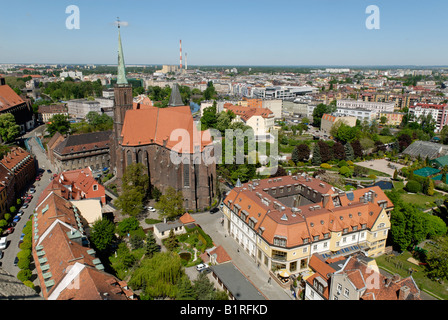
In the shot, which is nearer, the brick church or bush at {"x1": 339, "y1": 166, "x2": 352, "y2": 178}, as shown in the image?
the brick church

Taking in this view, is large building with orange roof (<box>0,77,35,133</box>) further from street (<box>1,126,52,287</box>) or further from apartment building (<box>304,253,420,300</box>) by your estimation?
apartment building (<box>304,253,420,300</box>)

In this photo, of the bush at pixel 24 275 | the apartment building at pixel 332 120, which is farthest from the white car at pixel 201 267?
the apartment building at pixel 332 120

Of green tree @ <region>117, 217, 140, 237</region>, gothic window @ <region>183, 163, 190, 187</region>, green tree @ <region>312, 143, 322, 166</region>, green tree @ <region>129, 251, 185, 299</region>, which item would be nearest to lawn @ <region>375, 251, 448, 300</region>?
green tree @ <region>129, 251, 185, 299</region>

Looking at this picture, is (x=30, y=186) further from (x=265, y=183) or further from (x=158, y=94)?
(x=158, y=94)

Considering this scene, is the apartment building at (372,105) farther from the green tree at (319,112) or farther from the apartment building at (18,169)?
the apartment building at (18,169)

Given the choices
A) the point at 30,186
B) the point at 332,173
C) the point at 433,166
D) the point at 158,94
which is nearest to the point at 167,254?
the point at 30,186
